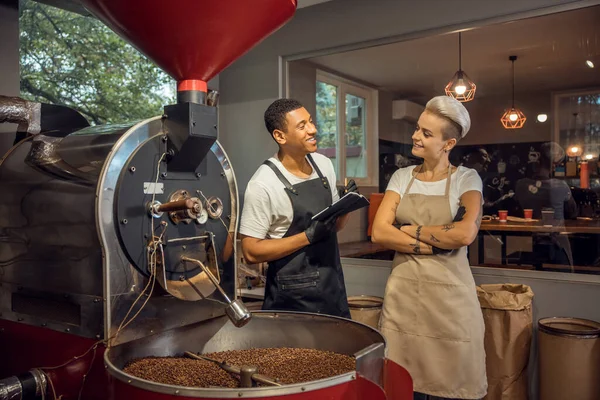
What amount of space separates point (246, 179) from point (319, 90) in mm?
900

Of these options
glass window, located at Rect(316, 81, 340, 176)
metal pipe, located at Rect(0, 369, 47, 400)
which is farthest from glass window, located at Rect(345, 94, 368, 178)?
metal pipe, located at Rect(0, 369, 47, 400)

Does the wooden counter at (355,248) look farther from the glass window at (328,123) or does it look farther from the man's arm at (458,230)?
the man's arm at (458,230)

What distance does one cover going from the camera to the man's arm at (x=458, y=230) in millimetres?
2238

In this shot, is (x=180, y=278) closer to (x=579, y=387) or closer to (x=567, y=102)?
(x=579, y=387)

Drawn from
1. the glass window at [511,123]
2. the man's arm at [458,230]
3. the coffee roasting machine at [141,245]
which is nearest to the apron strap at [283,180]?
the coffee roasting machine at [141,245]

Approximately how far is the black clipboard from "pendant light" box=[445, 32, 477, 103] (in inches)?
81.9

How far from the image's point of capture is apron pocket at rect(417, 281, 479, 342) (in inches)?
89.7

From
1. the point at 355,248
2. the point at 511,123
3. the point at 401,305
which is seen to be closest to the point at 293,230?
the point at 401,305

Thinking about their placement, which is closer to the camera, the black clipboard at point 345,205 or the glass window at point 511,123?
the black clipboard at point 345,205

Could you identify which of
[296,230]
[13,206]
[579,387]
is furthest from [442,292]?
[13,206]

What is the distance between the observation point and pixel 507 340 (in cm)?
285

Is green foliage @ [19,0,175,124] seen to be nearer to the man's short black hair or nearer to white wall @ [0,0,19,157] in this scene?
white wall @ [0,0,19,157]

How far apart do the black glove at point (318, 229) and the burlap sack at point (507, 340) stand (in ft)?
4.16

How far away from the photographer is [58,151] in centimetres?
157
